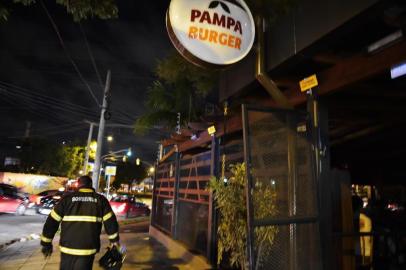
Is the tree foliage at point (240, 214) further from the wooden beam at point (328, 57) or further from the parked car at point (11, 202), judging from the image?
the parked car at point (11, 202)

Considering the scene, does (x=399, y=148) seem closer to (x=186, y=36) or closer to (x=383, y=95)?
(x=383, y=95)

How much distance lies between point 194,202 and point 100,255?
9.69ft

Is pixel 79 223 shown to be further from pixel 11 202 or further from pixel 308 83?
pixel 11 202

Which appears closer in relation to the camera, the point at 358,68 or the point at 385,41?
the point at 385,41

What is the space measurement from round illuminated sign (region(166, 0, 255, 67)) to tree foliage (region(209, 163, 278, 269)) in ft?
5.57

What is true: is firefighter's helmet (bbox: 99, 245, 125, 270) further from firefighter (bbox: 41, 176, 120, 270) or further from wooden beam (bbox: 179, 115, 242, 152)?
wooden beam (bbox: 179, 115, 242, 152)

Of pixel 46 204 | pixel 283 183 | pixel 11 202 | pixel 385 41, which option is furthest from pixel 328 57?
pixel 46 204

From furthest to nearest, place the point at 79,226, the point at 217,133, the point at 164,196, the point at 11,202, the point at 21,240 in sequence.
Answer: the point at 11,202, the point at 164,196, the point at 21,240, the point at 217,133, the point at 79,226

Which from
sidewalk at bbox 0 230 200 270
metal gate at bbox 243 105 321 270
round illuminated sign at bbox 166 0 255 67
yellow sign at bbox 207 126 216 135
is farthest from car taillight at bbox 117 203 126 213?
round illuminated sign at bbox 166 0 255 67

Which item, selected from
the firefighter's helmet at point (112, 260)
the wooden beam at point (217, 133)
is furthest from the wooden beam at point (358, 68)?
the firefighter's helmet at point (112, 260)

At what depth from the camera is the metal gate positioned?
3443 mm

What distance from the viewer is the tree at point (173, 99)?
13.1 metres

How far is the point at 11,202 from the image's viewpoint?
18344mm

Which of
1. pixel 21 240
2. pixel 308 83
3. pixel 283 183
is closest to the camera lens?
pixel 308 83
